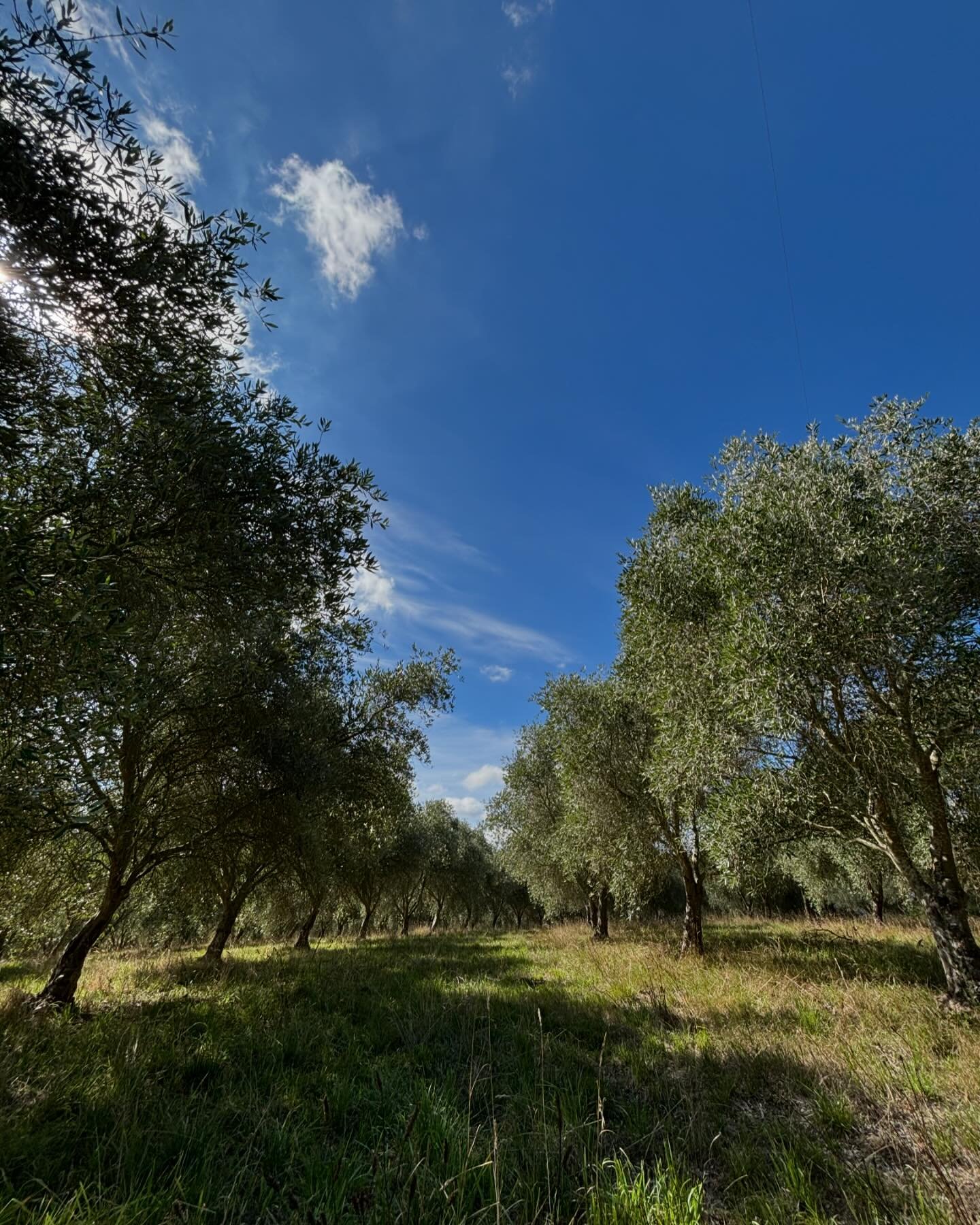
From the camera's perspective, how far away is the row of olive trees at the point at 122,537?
5285 mm

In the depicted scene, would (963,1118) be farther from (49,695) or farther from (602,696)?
(602,696)

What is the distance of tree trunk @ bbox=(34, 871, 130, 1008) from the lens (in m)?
9.89

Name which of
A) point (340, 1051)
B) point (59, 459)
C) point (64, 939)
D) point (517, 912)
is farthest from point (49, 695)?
point (517, 912)

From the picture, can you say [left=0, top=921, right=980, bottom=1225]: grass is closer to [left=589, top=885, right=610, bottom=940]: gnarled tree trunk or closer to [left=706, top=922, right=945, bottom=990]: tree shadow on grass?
[left=706, top=922, right=945, bottom=990]: tree shadow on grass

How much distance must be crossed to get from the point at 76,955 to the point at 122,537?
10.3 meters

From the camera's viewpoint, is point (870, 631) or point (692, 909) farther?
point (692, 909)

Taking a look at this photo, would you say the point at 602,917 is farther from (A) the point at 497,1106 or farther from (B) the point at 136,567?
(B) the point at 136,567

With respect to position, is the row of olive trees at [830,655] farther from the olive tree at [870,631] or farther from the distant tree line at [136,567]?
the distant tree line at [136,567]

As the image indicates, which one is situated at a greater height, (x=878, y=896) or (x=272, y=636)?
(x=272, y=636)

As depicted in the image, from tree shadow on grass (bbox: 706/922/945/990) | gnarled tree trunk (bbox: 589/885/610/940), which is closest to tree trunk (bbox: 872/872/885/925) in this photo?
tree shadow on grass (bbox: 706/922/945/990)

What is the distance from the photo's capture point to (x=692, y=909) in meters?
18.3

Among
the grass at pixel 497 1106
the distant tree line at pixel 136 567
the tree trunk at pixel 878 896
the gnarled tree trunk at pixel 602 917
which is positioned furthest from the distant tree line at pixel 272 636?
the tree trunk at pixel 878 896

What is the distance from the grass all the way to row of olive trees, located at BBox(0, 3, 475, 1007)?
9.87ft

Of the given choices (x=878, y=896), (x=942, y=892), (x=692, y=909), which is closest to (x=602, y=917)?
(x=692, y=909)
